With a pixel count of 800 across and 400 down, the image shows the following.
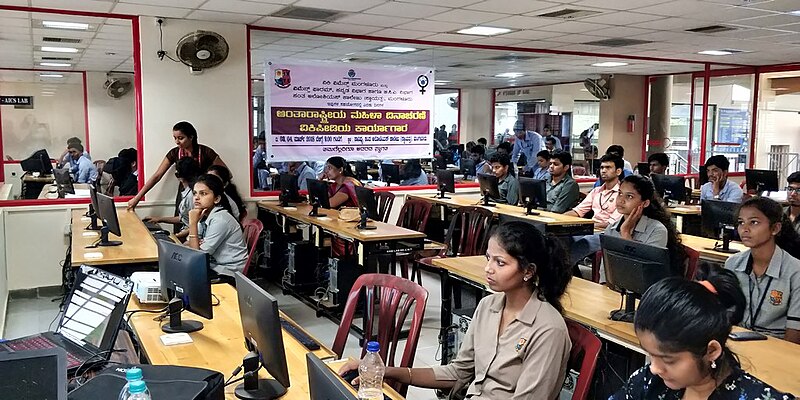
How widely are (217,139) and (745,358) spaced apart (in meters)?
5.51

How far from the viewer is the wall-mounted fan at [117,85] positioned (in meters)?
12.9

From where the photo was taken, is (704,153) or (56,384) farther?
(704,153)

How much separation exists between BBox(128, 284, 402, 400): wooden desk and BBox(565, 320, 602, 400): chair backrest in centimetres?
57

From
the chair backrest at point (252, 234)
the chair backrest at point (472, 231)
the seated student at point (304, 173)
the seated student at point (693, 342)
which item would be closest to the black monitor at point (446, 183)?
the seated student at point (304, 173)

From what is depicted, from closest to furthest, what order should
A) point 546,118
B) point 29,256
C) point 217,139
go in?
point 29,256 < point 217,139 < point 546,118

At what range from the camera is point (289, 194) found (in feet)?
22.1

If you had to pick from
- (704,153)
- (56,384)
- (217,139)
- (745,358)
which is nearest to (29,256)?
(217,139)

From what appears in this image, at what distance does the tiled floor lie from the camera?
177 inches

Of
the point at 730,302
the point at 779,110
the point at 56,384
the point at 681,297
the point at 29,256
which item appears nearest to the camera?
the point at 56,384

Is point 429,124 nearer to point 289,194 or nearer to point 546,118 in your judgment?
point 289,194

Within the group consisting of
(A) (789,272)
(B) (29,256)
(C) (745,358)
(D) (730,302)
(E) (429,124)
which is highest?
(E) (429,124)

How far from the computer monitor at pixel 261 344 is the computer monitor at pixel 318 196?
391 cm

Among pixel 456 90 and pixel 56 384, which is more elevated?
pixel 456 90

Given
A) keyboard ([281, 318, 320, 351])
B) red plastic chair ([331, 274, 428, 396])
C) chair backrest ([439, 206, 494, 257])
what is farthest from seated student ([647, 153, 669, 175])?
keyboard ([281, 318, 320, 351])
